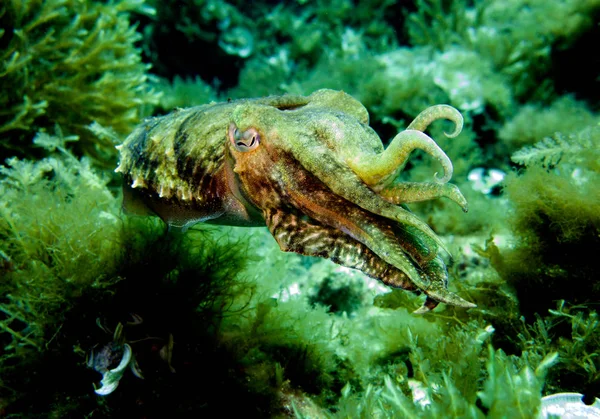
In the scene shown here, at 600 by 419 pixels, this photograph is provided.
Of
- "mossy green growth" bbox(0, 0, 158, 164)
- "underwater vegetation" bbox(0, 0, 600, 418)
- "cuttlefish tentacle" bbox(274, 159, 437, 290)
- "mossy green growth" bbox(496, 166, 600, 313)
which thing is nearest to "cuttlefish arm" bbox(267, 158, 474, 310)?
"cuttlefish tentacle" bbox(274, 159, 437, 290)

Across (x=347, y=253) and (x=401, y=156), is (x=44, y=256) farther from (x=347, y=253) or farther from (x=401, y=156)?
(x=401, y=156)

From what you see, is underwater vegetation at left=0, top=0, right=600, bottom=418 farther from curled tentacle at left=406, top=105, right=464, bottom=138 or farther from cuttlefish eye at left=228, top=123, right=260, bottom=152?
curled tentacle at left=406, top=105, right=464, bottom=138

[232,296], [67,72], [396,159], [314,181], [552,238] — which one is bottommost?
[232,296]

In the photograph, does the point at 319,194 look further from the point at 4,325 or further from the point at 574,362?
the point at 4,325

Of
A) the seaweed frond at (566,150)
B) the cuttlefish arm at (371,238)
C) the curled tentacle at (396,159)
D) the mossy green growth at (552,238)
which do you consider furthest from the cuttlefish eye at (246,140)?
the seaweed frond at (566,150)

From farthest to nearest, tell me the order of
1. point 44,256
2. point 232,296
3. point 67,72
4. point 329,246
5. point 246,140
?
point 67,72 < point 232,296 < point 44,256 < point 246,140 < point 329,246

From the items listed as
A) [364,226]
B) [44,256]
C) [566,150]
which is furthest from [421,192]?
[44,256]

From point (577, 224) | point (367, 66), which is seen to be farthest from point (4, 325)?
point (367, 66)
